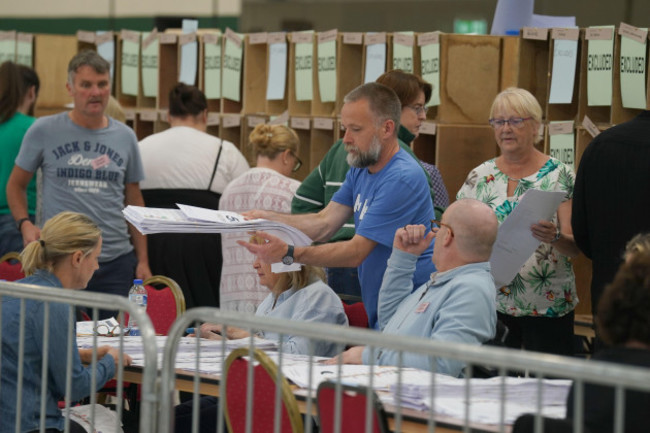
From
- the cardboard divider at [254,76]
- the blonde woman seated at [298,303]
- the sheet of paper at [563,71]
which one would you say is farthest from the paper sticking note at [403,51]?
the blonde woman seated at [298,303]

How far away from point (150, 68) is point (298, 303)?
10.6 feet

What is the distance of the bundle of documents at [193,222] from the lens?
3.65 m

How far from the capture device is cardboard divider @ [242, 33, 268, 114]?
250 inches

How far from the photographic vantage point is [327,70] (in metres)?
5.90

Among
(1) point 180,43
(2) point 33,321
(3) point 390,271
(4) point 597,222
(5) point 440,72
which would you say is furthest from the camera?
(1) point 180,43

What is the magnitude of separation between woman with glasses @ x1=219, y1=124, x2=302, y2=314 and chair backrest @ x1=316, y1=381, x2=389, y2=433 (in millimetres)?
2625

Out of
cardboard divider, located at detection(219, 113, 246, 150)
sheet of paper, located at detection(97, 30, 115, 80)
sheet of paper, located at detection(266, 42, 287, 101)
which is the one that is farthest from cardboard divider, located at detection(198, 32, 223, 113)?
sheet of paper, located at detection(97, 30, 115, 80)

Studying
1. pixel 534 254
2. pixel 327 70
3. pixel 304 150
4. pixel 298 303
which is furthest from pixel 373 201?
pixel 304 150

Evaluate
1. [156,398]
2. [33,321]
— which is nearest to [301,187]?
[33,321]

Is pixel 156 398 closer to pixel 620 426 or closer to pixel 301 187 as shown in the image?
pixel 620 426

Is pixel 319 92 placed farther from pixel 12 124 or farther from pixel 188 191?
pixel 12 124

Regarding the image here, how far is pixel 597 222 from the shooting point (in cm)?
407

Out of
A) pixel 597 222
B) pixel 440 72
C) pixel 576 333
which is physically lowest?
pixel 576 333

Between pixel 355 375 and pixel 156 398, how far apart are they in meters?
0.64
